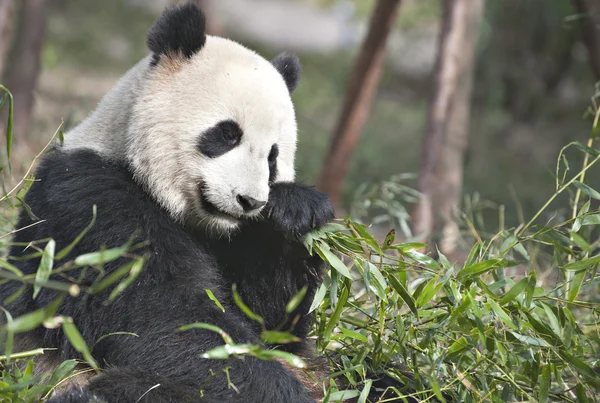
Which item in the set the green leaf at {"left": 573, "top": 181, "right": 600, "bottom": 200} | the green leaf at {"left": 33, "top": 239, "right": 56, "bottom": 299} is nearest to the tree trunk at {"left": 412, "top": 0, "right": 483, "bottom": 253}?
the green leaf at {"left": 573, "top": 181, "right": 600, "bottom": 200}

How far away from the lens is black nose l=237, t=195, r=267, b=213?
2.77 meters

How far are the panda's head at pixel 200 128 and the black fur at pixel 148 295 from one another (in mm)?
117

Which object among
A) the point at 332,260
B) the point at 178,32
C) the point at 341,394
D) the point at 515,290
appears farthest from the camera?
the point at 178,32

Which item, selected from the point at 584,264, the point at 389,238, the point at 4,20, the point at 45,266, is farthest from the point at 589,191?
the point at 4,20

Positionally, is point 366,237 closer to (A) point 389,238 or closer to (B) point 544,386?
(A) point 389,238

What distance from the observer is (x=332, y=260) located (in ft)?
9.10

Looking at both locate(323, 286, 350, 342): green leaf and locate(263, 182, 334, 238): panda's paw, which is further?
locate(263, 182, 334, 238): panda's paw

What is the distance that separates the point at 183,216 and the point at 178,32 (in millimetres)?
724

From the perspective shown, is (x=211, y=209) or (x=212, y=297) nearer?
(x=212, y=297)

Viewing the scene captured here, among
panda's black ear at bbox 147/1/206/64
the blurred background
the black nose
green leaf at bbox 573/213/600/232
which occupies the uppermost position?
panda's black ear at bbox 147/1/206/64

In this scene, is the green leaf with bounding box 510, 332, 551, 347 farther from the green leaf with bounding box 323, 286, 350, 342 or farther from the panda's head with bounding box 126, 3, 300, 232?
the panda's head with bounding box 126, 3, 300, 232

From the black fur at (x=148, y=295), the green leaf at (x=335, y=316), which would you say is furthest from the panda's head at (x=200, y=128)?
the green leaf at (x=335, y=316)

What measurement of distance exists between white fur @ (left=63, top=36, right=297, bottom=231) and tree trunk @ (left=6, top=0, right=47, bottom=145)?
5.49 metres

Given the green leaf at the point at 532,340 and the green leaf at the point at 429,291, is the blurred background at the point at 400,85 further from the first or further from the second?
the green leaf at the point at 532,340
